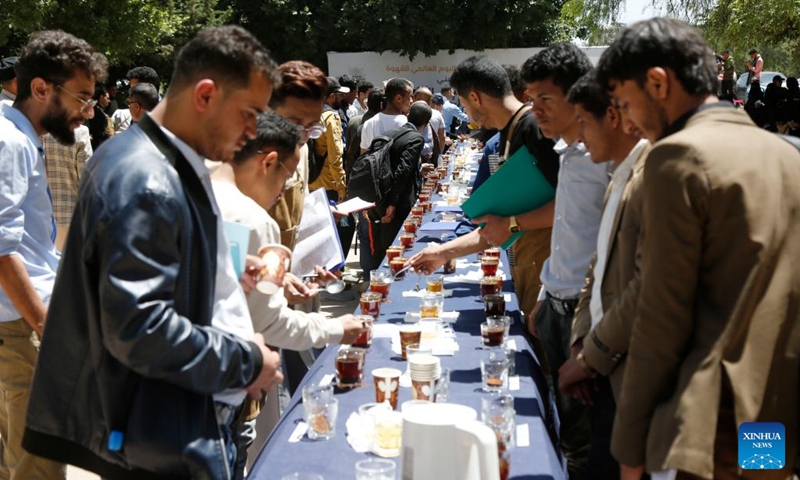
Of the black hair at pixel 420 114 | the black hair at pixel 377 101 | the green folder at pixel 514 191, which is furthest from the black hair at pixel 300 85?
the black hair at pixel 377 101

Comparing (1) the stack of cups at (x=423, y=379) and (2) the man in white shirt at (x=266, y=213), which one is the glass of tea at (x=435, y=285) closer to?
(2) the man in white shirt at (x=266, y=213)

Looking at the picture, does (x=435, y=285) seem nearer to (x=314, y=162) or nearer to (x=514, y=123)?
(x=514, y=123)

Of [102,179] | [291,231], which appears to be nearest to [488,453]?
[102,179]

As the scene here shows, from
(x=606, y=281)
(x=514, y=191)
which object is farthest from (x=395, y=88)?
(x=606, y=281)

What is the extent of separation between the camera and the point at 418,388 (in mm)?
2764

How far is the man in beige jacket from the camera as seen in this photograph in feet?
6.22

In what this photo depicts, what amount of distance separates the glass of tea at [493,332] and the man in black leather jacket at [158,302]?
1.54 meters

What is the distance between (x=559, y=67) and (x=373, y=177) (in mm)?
3799

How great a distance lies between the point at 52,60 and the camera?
3.25m

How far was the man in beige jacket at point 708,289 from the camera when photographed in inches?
74.6

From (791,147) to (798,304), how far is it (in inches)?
14.9

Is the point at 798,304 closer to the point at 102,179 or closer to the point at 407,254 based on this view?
the point at 102,179

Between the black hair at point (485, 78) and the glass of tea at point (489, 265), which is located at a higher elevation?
the black hair at point (485, 78)

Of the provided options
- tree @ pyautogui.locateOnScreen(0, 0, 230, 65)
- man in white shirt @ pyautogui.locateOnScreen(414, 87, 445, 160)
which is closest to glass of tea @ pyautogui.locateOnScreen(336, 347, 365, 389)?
man in white shirt @ pyautogui.locateOnScreen(414, 87, 445, 160)
